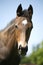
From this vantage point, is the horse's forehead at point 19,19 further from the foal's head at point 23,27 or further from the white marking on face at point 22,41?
the white marking on face at point 22,41

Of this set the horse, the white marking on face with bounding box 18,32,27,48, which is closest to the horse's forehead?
the horse

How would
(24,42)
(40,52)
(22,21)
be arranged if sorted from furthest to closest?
(40,52) < (22,21) < (24,42)

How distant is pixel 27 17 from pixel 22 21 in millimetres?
353

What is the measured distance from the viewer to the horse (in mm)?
7867

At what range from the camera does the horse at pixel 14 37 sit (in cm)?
787

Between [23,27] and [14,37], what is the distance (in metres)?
0.52

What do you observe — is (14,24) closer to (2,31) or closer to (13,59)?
(2,31)

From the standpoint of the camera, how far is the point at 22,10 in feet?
28.2

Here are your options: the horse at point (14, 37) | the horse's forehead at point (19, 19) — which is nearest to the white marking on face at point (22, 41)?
the horse at point (14, 37)

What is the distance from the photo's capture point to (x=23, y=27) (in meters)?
7.84

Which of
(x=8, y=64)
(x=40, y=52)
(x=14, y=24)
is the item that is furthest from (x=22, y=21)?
(x=40, y=52)

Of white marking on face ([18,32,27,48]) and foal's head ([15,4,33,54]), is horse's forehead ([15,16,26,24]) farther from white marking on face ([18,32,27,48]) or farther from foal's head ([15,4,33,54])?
white marking on face ([18,32,27,48])

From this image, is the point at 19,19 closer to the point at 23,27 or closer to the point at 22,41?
the point at 23,27

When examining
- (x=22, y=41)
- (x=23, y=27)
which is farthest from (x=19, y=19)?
(x=22, y=41)
